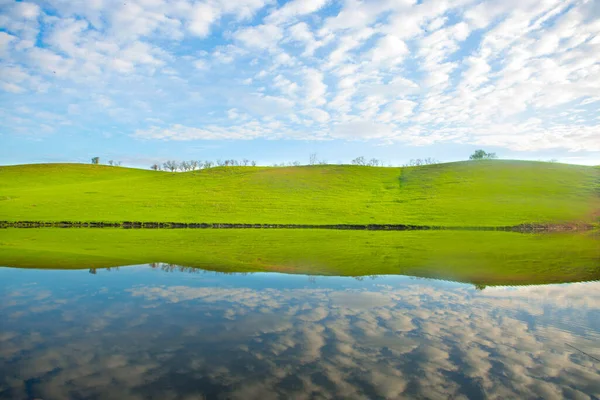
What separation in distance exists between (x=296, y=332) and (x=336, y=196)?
6355 centimetres

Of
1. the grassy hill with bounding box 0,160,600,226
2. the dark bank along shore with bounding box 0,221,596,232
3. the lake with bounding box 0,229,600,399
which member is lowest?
the dark bank along shore with bounding box 0,221,596,232

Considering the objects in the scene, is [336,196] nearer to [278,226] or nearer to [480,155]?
[278,226]

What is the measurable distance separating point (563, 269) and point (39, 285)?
2297cm

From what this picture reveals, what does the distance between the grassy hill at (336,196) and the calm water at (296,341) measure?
131 feet

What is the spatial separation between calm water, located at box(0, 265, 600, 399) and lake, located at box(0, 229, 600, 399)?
0.04 metres

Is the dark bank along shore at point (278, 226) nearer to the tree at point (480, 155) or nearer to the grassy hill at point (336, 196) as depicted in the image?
→ the grassy hill at point (336, 196)

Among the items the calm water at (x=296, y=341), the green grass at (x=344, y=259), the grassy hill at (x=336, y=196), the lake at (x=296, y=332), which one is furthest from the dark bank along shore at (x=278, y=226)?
the calm water at (x=296, y=341)

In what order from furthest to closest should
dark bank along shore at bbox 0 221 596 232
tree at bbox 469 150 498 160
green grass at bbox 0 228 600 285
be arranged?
tree at bbox 469 150 498 160, dark bank along shore at bbox 0 221 596 232, green grass at bbox 0 228 600 285

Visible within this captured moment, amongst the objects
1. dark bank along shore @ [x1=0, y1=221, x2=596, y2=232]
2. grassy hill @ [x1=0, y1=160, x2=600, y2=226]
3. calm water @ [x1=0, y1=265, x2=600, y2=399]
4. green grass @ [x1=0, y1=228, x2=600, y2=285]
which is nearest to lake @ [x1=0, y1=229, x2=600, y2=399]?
calm water @ [x1=0, y1=265, x2=600, y2=399]

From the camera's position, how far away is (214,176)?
91.4 m

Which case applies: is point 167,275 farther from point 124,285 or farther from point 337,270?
point 337,270

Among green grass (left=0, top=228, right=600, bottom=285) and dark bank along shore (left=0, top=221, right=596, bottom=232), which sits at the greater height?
green grass (left=0, top=228, right=600, bottom=285)

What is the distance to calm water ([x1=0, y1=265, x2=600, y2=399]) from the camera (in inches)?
264

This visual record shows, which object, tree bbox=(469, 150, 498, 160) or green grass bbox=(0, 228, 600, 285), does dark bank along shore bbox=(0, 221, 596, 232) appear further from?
tree bbox=(469, 150, 498, 160)
